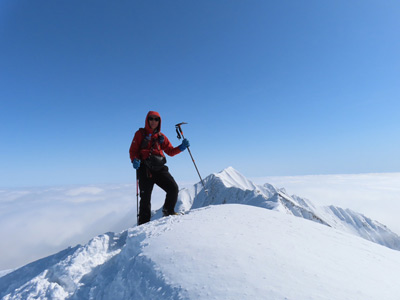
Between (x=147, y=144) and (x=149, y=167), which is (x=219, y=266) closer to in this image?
(x=149, y=167)

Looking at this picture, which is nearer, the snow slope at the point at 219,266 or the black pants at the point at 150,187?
the snow slope at the point at 219,266

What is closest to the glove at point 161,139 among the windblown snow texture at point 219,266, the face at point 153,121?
the face at point 153,121

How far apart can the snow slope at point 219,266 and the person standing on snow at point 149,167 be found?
1.38m

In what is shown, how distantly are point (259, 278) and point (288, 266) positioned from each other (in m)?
0.64

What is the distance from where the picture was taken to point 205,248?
3.82 m

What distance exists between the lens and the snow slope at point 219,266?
9.25ft

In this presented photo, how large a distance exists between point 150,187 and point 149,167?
668mm

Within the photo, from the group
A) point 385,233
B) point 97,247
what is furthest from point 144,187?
point 385,233

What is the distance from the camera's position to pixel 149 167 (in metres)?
6.96

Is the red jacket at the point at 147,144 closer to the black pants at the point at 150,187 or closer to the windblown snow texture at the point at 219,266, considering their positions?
the black pants at the point at 150,187

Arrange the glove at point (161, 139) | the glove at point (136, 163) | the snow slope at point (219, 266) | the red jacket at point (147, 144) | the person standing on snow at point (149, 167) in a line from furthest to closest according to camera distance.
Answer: the glove at point (161, 139), the red jacket at point (147, 144), the person standing on snow at point (149, 167), the glove at point (136, 163), the snow slope at point (219, 266)

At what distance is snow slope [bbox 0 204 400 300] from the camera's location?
2820 mm

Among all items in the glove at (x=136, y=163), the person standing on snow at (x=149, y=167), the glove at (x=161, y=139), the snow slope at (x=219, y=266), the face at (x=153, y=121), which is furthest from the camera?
the glove at (x=161, y=139)

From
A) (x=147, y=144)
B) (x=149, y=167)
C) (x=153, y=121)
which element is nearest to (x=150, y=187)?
(x=149, y=167)
